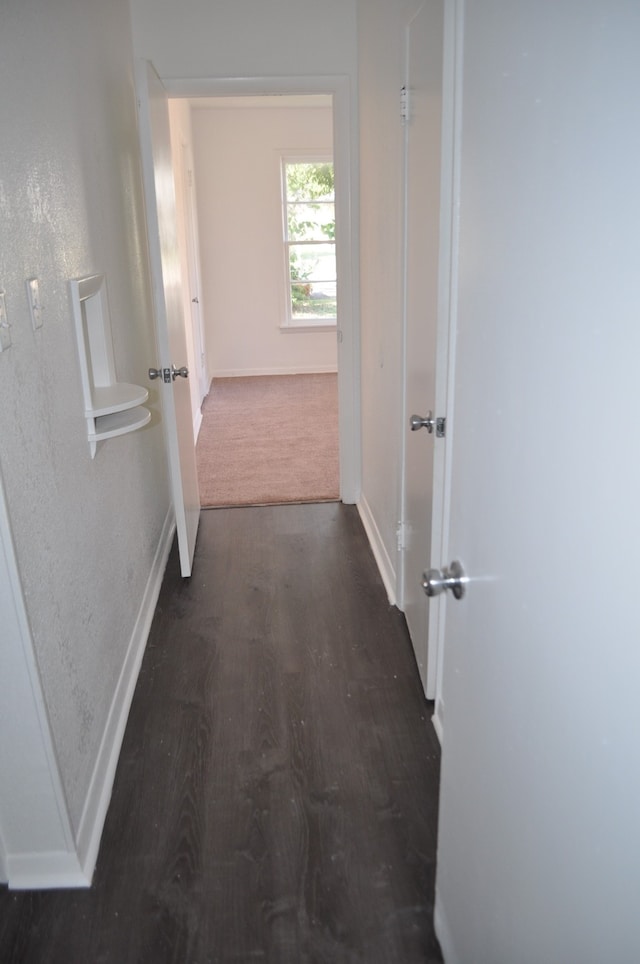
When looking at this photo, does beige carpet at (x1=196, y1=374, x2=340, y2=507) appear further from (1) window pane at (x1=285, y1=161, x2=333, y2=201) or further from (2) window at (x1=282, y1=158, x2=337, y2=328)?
(1) window pane at (x1=285, y1=161, x2=333, y2=201)

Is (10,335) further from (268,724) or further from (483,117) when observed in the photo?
(268,724)

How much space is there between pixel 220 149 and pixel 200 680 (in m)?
5.88

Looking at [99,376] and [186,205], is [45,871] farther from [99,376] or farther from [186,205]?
[186,205]

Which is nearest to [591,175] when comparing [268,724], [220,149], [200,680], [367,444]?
[268,724]

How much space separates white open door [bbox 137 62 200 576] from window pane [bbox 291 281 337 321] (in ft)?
13.9

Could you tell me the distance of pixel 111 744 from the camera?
2.08 metres

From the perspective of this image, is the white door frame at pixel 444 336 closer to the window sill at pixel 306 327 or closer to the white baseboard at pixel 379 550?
the white baseboard at pixel 379 550

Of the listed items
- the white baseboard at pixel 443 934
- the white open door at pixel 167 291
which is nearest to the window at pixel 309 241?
the white open door at pixel 167 291

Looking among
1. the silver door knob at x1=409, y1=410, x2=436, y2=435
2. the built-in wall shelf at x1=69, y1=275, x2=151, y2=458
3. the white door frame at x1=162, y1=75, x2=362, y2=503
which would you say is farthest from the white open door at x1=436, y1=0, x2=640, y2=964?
the white door frame at x1=162, y1=75, x2=362, y2=503

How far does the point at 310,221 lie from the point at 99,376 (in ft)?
18.0

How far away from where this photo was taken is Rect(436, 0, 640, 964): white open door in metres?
0.65

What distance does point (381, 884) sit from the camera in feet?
5.55

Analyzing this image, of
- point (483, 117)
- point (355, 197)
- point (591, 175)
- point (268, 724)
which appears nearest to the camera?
point (591, 175)

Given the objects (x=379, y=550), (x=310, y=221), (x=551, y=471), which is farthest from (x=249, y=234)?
(x=551, y=471)
